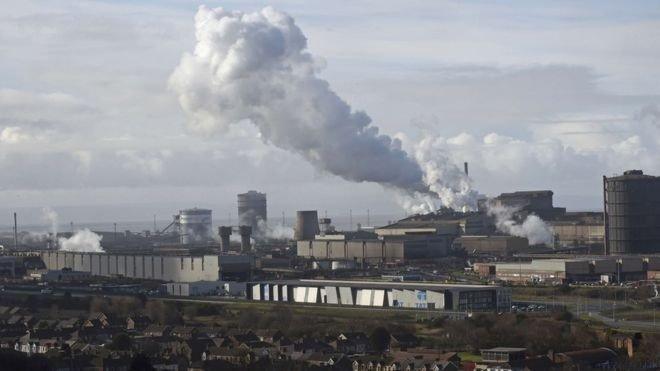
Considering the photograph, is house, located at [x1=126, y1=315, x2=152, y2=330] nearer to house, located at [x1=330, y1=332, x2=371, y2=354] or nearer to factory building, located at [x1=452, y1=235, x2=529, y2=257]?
house, located at [x1=330, y1=332, x2=371, y2=354]

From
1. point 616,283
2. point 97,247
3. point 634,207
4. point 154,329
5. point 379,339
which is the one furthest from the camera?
point 97,247

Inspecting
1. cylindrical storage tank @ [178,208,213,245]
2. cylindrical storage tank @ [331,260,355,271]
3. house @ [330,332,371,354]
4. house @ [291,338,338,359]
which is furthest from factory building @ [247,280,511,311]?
cylindrical storage tank @ [178,208,213,245]

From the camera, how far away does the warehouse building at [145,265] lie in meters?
79.4

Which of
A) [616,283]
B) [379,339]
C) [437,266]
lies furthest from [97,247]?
[379,339]

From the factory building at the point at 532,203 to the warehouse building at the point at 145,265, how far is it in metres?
37.0

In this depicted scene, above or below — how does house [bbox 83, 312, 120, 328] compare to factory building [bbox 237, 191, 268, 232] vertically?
below

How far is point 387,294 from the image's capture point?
207 ft

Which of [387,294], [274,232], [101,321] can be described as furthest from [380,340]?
[274,232]

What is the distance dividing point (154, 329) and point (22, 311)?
482 inches

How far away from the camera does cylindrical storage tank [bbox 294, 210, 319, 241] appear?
114m

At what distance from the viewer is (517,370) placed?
1453 inches

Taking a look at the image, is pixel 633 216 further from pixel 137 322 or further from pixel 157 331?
pixel 157 331

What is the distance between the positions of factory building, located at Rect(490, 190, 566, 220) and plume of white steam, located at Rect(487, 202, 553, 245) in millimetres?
1847

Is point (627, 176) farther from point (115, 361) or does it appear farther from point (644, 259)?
point (115, 361)
